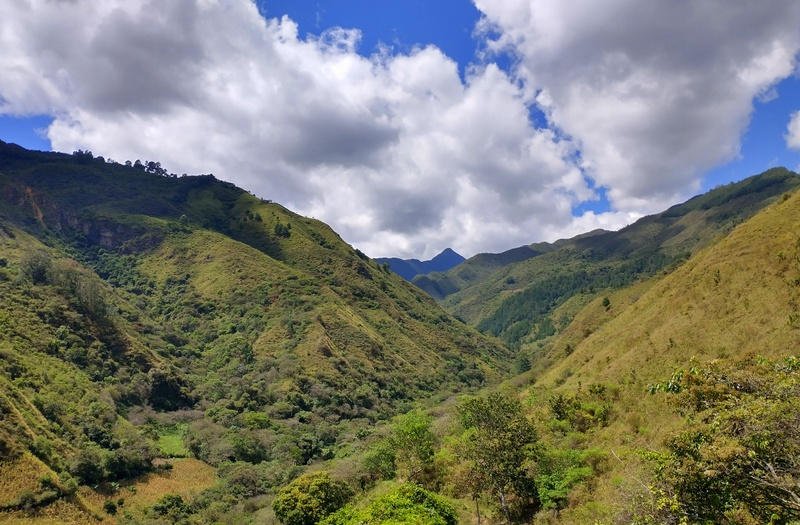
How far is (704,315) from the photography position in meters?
39.9

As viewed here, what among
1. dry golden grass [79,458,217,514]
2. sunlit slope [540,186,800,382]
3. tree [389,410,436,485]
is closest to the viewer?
sunlit slope [540,186,800,382]

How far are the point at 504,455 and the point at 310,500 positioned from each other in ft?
58.9

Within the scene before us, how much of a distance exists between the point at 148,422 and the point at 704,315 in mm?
75413

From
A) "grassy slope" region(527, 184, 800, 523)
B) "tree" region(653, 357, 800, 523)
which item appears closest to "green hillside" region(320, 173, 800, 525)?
"tree" region(653, 357, 800, 523)

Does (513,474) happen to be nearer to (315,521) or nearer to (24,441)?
(315,521)

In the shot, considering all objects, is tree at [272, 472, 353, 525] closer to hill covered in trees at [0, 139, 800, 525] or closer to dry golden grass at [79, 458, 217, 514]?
hill covered in trees at [0, 139, 800, 525]

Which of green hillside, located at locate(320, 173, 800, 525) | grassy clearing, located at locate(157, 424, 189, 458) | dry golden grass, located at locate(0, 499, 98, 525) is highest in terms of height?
green hillside, located at locate(320, 173, 800, 525)

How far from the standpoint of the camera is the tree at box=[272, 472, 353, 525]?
3641 cm

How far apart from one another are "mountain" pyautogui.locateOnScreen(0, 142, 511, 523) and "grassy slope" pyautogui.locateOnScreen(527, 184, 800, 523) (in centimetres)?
4018

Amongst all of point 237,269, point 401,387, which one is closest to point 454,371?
point 401,387

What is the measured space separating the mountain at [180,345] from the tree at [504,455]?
35331mm

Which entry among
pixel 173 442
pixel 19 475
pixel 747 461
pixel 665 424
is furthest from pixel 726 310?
pixel 173 442

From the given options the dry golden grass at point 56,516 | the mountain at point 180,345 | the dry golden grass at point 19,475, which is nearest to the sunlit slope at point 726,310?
the mountain at point 180,345

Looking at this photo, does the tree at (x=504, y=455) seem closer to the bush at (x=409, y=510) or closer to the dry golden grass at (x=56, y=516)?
the bush at (x=409, y=510)
